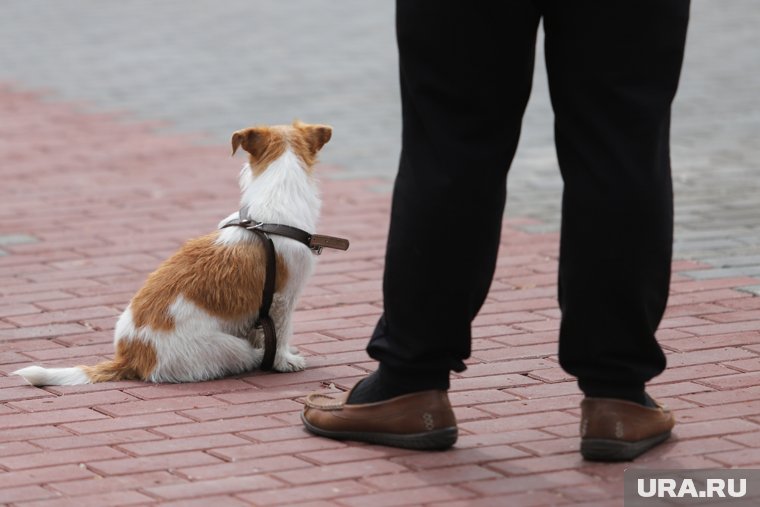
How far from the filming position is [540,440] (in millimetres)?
3881

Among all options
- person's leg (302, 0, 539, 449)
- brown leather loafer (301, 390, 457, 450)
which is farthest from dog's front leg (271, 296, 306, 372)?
person's leg (302, 0, 539, 449)

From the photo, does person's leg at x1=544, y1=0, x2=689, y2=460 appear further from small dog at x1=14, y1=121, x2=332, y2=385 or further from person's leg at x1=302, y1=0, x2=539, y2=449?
small dog at x1=14, y1=121, x2=332, y2=385

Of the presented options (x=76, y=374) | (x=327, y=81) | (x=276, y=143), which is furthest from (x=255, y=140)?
(x=327, y=81)

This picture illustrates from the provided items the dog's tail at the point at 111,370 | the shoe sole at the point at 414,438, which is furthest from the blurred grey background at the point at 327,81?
the dog's tail at the point at 111,370

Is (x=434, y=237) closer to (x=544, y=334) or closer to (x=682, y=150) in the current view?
(x=544, y=334)

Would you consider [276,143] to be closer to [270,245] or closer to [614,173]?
[270,245]

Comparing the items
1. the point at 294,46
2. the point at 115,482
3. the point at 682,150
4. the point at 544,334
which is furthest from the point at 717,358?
the point at 294,46

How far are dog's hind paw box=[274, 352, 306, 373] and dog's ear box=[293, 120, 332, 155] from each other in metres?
0.69

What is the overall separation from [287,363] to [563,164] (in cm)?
140

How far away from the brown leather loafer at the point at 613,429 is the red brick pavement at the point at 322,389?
5 cm

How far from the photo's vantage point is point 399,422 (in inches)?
150

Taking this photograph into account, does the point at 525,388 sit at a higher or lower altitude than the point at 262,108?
lower

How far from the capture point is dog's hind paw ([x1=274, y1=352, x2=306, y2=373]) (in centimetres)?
461

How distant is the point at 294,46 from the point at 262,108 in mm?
3491
